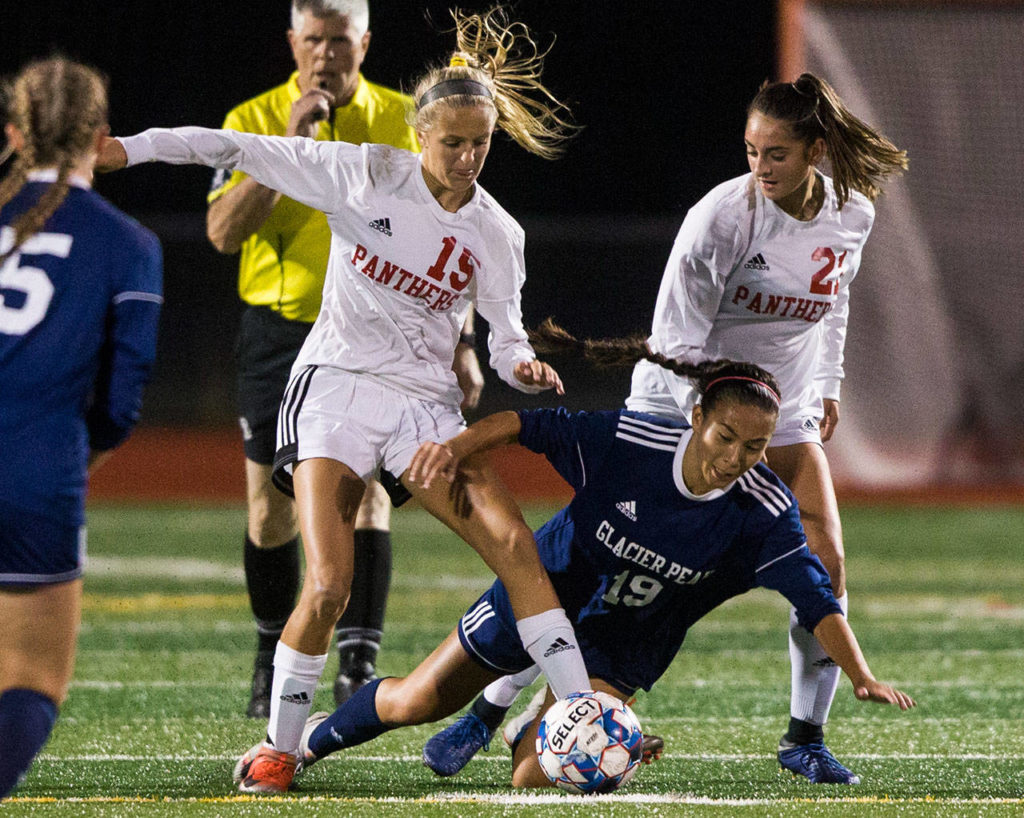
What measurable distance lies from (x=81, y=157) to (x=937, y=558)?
832 cm

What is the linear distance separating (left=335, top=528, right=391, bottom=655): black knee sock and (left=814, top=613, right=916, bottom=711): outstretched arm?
181 cm

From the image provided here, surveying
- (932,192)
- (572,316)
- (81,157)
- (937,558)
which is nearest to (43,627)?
(81,157)

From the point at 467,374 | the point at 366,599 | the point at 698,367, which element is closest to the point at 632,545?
the point at 698,367

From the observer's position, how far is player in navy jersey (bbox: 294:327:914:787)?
3.88 m

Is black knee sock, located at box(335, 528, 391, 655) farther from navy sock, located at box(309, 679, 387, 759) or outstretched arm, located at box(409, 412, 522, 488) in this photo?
outstretched arm, located at box(409, 412, 522, 488)

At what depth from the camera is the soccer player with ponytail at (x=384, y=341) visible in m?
3.93

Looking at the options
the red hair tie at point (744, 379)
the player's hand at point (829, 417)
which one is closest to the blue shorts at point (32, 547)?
the red hair tie at point (744, 379)

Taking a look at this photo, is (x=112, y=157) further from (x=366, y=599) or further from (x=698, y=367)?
(x=366, y=599)

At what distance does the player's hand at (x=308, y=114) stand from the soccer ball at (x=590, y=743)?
1985mm

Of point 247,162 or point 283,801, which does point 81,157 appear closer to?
point 247,162

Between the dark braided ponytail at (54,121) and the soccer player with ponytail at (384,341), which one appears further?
the soccer player with ponytail at (384,341)

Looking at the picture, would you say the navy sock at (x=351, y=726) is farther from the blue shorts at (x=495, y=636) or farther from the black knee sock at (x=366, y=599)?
the black knee sock at (x=366, y=599)

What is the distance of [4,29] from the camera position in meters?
19.4

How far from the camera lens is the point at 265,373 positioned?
5.27m
